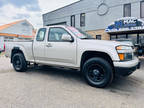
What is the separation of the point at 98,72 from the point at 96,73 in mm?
71

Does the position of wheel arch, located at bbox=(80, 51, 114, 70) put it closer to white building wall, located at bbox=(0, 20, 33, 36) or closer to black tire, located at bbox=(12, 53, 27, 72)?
black tire, located at bbox=(12, 53, 27, 72)

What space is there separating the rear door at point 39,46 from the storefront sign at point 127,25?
28.2 feet

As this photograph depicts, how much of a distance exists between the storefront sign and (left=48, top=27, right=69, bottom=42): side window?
27.3ft

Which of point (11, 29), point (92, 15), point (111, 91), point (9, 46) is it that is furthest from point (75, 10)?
point (11, 29)

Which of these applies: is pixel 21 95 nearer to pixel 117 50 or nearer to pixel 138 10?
pixel 117 50

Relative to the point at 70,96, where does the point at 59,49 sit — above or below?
above

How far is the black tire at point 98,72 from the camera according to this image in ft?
10.1

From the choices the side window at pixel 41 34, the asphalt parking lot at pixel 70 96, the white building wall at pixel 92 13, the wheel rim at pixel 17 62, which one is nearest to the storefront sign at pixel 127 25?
the white building wall at pixel 92 13

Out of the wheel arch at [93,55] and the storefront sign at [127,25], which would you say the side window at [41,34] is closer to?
the wheel arch at [93,55]

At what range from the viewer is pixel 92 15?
13367 mm

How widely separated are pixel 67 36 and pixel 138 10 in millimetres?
10595

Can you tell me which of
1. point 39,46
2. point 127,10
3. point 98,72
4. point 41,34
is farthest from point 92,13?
Answer: point 98,72

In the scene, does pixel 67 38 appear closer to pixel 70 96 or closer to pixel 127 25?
pixel 70 96

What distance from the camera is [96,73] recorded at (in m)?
3.33
